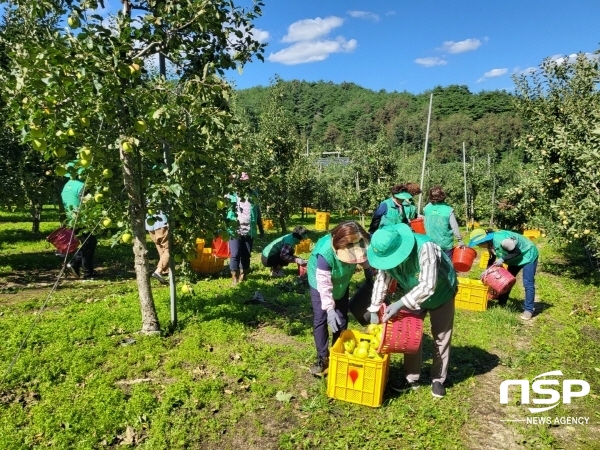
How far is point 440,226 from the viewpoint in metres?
7.38

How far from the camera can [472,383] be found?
15.7 feet

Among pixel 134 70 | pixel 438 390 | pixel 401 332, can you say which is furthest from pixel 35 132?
pixel 438 390

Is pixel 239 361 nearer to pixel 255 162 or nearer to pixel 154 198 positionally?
pixel 154 198

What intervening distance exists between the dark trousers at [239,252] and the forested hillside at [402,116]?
168ft

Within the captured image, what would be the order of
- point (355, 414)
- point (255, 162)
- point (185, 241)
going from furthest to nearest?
1. point (255, 162)
2. point (185, 241)
3. point (355, 414)

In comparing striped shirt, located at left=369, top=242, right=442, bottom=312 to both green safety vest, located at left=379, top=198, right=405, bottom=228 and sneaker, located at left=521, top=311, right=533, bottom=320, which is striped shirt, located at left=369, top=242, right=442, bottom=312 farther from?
sneaker, located at left=521, top=311, right=533, bottom=320

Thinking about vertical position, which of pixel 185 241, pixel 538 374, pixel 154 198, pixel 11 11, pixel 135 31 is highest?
pixel 11 11

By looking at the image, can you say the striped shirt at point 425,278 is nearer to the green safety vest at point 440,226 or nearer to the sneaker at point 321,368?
the sneaker at point 321,368

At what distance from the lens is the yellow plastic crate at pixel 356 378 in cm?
401

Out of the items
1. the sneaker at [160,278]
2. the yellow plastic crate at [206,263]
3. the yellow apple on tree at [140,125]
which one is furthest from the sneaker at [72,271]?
the yellow apple on tree at [140,125]

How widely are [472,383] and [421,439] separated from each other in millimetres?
1313

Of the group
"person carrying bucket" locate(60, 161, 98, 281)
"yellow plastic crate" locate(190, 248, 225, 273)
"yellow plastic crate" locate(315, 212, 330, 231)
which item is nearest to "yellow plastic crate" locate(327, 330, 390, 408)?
"yellow plastic crate" locate(190, 248, 225, 273)

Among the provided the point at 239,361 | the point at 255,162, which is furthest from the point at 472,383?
the point at 255,162

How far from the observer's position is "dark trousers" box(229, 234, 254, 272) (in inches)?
313
